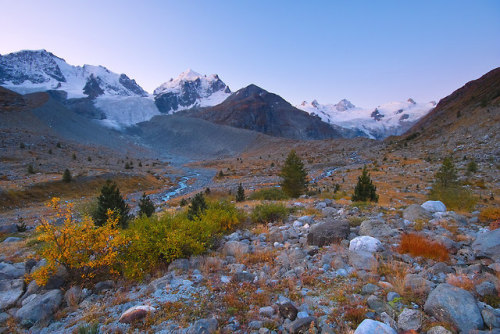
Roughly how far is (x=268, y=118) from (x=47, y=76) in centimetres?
16335

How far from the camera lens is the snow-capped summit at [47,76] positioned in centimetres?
15800

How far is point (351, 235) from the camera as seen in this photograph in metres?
6.32

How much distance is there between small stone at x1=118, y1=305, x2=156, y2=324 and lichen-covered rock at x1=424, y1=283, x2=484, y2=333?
3.80m

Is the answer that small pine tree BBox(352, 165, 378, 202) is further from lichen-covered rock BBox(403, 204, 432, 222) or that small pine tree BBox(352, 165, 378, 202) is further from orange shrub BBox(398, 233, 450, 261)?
orange shrub BBox(398, 233, 450, 261)

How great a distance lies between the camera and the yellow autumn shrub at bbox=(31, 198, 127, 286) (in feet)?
14.6

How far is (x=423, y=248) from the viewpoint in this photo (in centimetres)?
493

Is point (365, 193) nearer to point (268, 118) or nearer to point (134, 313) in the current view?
point (134, 313)

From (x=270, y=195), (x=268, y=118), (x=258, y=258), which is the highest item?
(x=268, y=118)

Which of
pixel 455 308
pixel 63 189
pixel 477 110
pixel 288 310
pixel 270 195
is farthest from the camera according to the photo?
pixel 477 110

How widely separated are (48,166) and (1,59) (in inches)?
8409

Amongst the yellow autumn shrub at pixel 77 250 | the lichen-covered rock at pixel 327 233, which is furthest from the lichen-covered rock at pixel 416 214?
the yellow autumn shrub at pixel 77 250

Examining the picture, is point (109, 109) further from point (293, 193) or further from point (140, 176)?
point (293, 193)

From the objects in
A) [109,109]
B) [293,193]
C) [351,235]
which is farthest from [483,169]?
[109,109]

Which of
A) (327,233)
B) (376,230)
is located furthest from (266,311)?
(376,230)
